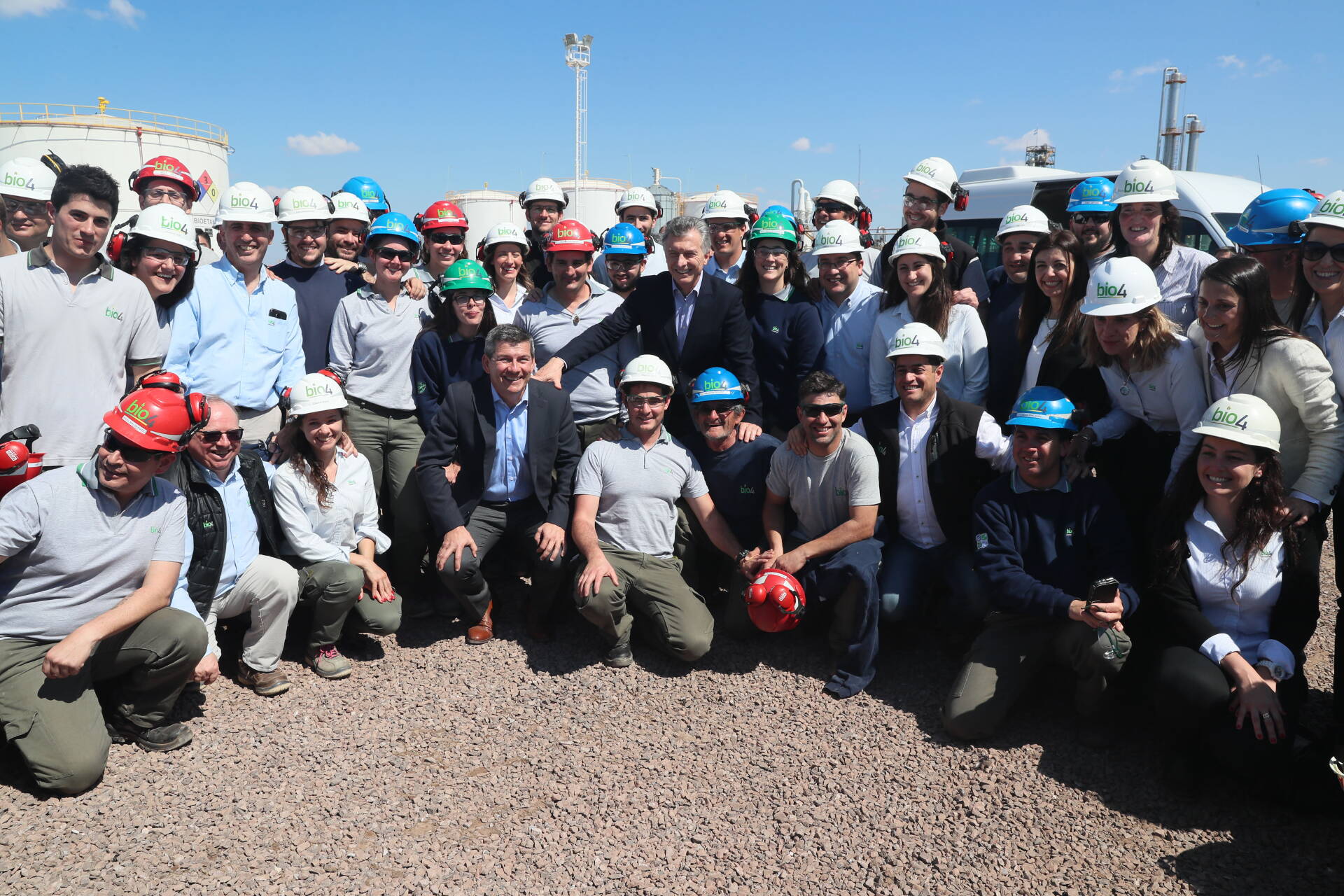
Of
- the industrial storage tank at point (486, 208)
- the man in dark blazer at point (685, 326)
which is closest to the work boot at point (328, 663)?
the man in dark blazer at point (685, 326)

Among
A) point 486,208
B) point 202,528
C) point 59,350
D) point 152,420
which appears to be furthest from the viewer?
point 486,208

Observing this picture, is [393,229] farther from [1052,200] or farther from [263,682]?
[1052,200]

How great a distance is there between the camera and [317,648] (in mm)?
5023

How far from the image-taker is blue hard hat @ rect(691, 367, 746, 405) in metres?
5.31

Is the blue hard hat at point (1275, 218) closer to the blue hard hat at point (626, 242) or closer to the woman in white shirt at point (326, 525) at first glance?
the blue hard hat at point (626, 242)

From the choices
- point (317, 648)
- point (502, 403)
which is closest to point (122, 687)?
point (317, 648)

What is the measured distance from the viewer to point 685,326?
5676mm

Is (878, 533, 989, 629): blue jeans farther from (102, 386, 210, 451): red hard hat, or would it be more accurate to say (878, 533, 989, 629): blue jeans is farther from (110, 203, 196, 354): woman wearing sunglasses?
(110, 203, 196, 354): woman wearing sunglasses

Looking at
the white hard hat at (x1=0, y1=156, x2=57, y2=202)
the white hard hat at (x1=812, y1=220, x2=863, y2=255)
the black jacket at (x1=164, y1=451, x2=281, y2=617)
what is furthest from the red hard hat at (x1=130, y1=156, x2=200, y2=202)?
the white hard hat at (x1=812, y1=220, x2=863, y2=255)

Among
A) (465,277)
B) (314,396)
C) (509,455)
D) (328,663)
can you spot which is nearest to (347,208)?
(465,277)

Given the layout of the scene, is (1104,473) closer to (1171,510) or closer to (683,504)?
(1171,510)

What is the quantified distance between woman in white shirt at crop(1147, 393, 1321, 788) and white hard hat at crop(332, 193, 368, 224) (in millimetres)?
5617

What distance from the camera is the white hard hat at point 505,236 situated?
6.09 m

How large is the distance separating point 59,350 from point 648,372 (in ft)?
9.89
